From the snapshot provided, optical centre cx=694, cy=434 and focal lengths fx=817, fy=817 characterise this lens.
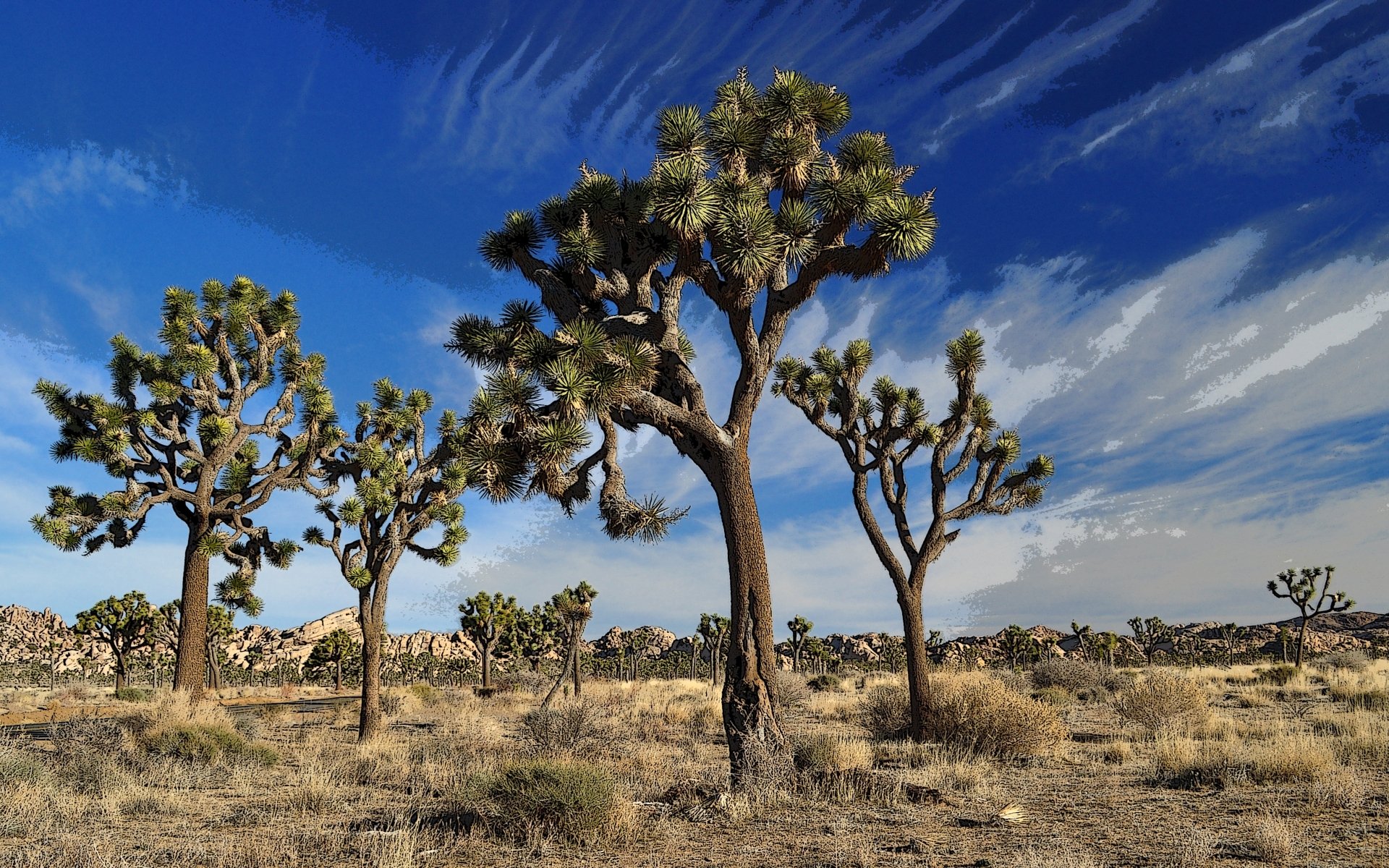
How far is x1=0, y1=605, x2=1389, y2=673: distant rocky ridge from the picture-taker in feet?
264

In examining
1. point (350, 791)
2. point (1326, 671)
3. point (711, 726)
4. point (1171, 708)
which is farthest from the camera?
Answer: point (1326, 671)

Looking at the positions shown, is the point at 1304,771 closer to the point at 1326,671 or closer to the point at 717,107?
the point at 717,107

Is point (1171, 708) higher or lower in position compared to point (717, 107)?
lower

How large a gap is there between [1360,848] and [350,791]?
421 inches

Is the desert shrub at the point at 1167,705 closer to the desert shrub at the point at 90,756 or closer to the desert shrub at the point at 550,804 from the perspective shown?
the desert shrub at the point at 550,804

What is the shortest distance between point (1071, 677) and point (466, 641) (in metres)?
95.1

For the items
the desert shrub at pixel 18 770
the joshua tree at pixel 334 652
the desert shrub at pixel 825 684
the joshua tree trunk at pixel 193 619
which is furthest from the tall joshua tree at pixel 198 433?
the joshua tree at pixel 334 652

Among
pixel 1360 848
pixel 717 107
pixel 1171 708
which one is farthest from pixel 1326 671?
pixel 717 107

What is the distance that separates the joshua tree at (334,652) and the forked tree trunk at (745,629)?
4286cm

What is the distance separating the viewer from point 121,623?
36.4 meters

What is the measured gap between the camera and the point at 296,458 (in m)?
20.1

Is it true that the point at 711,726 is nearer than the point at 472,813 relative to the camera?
No

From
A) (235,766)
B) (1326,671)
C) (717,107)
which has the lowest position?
(1326,671)

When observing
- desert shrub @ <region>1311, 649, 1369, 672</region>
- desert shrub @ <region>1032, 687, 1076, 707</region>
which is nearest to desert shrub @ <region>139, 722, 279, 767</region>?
desert shrub @ <region>1032, 687, 1076, 707</region>
